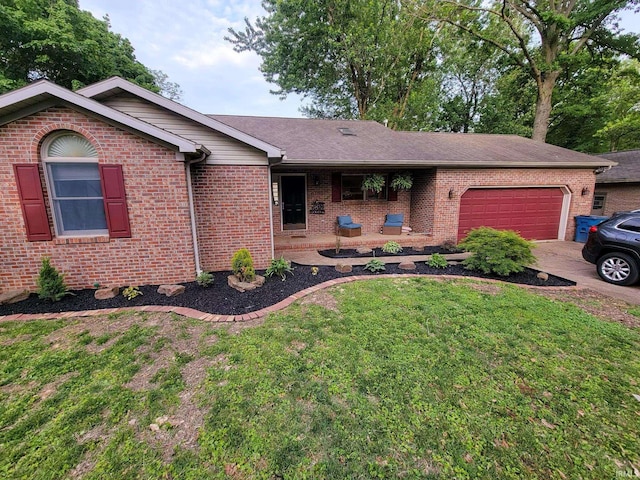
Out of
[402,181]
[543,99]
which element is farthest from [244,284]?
[543,99]

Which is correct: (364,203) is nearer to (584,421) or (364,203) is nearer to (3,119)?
(584,421)

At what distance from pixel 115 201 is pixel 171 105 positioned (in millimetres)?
2107

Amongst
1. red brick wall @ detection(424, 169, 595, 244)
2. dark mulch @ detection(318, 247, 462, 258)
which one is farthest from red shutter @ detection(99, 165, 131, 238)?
red brick wall @ detection(424, 169, 595, 244)

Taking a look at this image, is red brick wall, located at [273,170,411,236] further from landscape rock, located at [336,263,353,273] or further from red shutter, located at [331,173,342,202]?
landscape rock, located at [336,263,353,273]

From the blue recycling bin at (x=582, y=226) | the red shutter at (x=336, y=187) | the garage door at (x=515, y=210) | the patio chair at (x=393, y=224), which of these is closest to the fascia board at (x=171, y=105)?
the red shutter at (x=336, y=187)

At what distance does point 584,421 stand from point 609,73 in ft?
68.7

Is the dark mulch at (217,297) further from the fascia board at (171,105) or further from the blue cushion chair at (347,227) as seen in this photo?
the blue cushion chair at (347,227)

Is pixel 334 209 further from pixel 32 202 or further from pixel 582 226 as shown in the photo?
pixel 582 226

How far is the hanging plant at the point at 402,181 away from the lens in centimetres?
902

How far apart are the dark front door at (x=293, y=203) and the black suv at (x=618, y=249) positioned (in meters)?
7.51

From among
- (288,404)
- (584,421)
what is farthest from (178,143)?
(584,421)

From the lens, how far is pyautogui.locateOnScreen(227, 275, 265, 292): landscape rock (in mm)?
4938

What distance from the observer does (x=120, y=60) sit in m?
16.5

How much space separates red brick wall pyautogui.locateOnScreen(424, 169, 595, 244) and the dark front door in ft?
14.4
